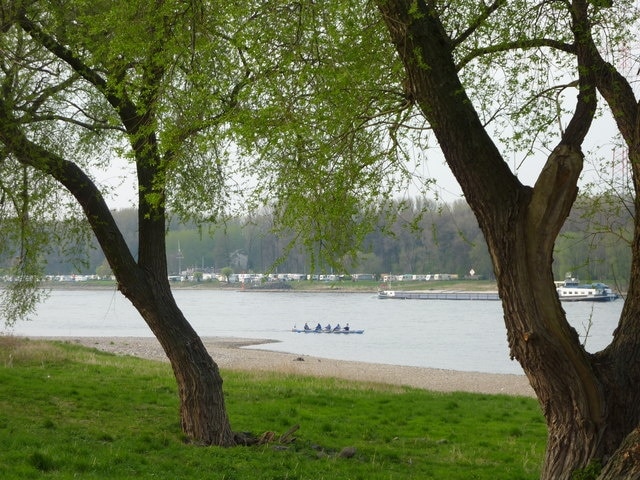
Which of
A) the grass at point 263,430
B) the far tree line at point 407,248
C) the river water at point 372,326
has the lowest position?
the river water at point 372,326

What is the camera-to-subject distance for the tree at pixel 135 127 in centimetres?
885

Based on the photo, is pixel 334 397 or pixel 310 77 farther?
pixel 334 397

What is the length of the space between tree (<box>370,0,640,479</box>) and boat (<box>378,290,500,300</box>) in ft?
323

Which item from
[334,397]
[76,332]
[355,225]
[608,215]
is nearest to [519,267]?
[608,215]

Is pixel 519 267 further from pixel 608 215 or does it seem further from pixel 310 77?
pixel 310 77

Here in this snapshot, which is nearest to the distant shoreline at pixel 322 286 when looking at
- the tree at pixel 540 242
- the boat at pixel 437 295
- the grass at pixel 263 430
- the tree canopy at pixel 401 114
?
the boat at pixel 437 295

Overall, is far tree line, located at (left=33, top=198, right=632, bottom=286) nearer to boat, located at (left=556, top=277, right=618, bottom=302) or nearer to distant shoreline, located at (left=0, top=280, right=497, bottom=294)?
distant shoreline, located at (left=0, top=280, right=497, bottom=294)

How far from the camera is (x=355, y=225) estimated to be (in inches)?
348

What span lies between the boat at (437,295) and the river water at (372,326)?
1707 mm

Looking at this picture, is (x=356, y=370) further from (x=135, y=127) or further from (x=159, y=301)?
(x=135, y=127)

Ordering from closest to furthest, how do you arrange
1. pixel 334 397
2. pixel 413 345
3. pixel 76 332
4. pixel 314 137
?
pixel 314 137 → pixel 334 397 → pixel 413 345 → pixel 76 332

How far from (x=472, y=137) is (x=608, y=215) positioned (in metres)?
2.11

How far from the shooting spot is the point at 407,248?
6638cm

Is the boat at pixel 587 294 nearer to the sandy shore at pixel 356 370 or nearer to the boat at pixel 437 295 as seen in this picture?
the boat at pixel 437 295
